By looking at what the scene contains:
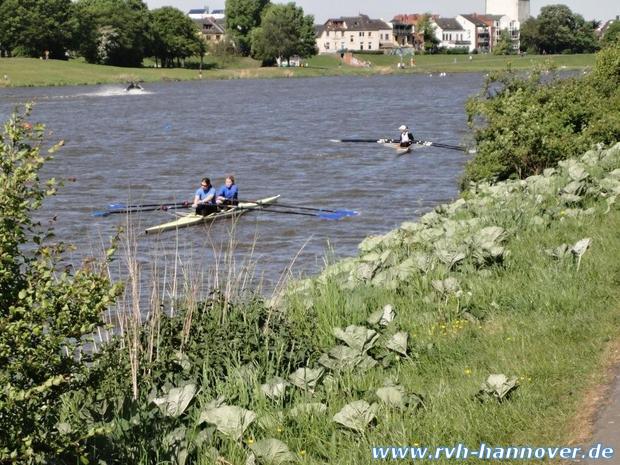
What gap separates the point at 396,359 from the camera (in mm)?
8633

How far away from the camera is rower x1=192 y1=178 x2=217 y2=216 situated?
28.2 metres

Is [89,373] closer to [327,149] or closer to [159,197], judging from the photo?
[159,197]

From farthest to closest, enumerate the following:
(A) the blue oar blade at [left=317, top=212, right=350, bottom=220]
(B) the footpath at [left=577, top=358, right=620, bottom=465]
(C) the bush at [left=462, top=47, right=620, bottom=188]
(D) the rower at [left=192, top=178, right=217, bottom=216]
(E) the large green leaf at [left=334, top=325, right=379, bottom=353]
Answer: (A) the blue oar blade at [left=317, top=212, right=350, bottom=220] → (D) the rower at [left=192, top=178, right=217, bottom=216] → (C) the bush at [left=462, top=47, right=620, bottom=188] → (E) the large green leaf at [left=334, top=325, right=379, bottom=353] → (B) the footpath at [left=577, top=358, right=620, bottom=465]

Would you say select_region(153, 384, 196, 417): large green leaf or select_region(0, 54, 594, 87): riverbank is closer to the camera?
select_region(153, 384, 196, 417): large green leaf

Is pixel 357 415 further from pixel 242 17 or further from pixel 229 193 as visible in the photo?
pixel 242 17

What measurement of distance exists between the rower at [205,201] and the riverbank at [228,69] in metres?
61.1

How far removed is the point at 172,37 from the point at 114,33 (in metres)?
11.3

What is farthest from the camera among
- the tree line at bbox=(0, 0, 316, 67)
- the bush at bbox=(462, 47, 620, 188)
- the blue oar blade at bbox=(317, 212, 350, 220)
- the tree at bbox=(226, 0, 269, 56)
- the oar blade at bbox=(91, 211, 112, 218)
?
the tree at bbox=(226, 0, 269, 56)

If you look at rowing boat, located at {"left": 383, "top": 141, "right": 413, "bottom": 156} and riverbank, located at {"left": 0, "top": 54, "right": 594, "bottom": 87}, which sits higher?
riverbank, located at {"left": 0, "top": 54, "right": 594, "bottom": 87}

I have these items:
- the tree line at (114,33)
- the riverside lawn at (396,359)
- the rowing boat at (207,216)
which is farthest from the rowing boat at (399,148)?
the tree line at (114,33)

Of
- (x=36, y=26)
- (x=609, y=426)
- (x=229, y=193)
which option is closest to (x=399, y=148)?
(x=229, y=193)

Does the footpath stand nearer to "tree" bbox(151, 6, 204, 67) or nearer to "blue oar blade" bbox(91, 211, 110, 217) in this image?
"blue oar blade" bbox(91, 211, 110, 217)

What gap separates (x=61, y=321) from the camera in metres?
6.08

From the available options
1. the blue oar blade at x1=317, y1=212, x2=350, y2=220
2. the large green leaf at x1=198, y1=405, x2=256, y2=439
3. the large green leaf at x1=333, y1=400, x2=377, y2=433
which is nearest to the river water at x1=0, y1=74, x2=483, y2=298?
the blue oar blade at x1=317, y1=212, x2=350, y2=220
